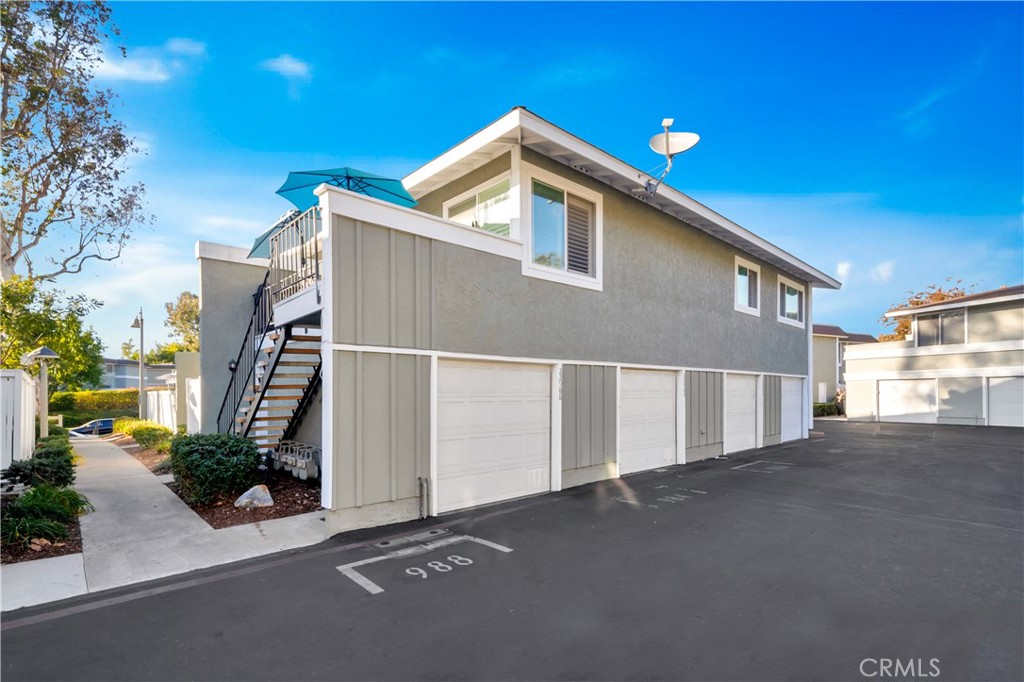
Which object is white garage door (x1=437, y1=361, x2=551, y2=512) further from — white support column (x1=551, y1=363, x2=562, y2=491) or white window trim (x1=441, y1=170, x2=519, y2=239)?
white window trim (x1=441, y1=170, x2=519, y2=239)

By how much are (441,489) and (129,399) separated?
94.4 feet

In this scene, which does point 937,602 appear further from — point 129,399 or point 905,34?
point 129,399

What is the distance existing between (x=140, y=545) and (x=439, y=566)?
3.30 m

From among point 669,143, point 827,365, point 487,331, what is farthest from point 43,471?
point 827,365

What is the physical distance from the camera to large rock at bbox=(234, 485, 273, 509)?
6.52 meters

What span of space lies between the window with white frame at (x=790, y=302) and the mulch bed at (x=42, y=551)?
16.9 metres

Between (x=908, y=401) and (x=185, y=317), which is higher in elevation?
(x=185, y=317)

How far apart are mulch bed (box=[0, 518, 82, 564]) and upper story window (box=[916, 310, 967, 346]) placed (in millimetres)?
29375

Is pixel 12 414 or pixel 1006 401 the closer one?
pixel 12 414

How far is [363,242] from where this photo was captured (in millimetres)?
5793

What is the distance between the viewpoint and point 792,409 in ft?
52.8

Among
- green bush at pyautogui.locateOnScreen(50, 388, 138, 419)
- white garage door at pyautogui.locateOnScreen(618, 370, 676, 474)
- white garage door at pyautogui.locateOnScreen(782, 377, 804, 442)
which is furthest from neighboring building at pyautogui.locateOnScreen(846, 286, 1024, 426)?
green bush at pyautogui.locateOnScreen(50, 388, 138, 419)

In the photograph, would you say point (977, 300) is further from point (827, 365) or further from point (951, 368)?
point (827, 365)

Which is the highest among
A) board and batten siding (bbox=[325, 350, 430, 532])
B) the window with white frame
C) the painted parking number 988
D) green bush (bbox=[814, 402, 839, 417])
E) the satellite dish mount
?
the satellite dish mount
